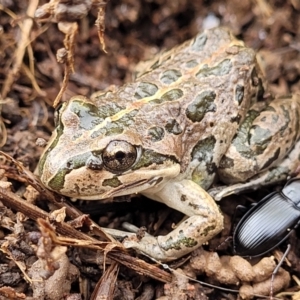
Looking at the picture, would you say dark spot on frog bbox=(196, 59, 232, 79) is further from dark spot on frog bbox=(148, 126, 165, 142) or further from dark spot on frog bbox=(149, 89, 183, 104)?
dark spot on frog bbox=(148, 126, 165, 142)

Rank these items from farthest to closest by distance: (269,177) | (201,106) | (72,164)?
(269,177) → (201,106) → (72,164)

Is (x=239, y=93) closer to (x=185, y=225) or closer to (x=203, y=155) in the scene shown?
(x=203, y=155)

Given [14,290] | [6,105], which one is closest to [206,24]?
[6,105]

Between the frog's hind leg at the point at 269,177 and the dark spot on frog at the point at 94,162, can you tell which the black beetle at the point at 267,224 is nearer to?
the frog's hind leg at the point at 269,177

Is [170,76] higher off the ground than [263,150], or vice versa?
[170,76]

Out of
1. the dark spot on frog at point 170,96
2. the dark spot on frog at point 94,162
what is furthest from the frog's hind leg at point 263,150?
the dark spot on frog at point 94,162

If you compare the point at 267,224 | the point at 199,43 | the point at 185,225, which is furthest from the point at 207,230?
the point at 199,43

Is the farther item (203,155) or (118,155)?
(203,155)
